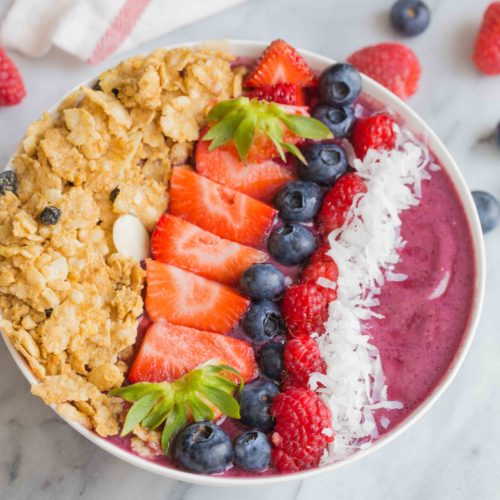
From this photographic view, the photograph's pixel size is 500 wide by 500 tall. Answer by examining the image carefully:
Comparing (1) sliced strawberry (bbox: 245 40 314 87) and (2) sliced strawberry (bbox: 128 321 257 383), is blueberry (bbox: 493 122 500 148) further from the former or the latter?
(2) sliced strawberry (bbox: 128 321 257 383)

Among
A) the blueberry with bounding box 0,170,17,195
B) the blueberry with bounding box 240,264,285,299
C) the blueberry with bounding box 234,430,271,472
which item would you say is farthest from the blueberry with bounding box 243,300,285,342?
the blueberry with bounding box 0,170,17,195

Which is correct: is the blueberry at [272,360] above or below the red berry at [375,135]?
below

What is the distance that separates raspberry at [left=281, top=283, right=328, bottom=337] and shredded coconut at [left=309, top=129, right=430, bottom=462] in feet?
0.10

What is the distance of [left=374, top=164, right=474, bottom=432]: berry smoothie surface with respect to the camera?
2.24 meters

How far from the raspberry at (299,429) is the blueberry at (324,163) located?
62cm

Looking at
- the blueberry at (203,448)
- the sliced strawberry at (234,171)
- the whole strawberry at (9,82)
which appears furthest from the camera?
the whole strawberry at (9,82)

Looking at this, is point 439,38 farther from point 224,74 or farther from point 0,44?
point 0,44

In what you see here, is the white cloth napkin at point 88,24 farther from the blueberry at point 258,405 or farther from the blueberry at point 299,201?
the blueberry at point 258,405

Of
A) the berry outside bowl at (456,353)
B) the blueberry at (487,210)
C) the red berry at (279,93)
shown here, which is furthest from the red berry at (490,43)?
the red berry at (279,93)

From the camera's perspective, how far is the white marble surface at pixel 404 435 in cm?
247

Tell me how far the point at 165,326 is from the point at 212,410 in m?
0.26

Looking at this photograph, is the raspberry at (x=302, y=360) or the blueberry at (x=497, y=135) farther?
the blueberry at (x=497, y=135)

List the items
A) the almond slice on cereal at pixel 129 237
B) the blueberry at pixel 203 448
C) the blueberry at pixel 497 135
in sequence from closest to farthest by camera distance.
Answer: the blueberry at pixel 203 448 < the almond slice on cereal at pixel 129 237 < the blueberry at pixel 497 135

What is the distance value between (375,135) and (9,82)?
1.20 meters
